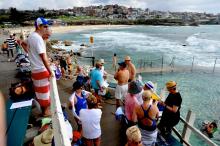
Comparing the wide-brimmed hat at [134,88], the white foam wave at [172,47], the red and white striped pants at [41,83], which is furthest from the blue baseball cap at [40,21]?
the white foam wave at [172,47]

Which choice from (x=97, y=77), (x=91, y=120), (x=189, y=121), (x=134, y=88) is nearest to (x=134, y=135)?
(x=91, y=120)

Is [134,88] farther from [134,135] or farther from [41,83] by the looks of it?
[41,83]

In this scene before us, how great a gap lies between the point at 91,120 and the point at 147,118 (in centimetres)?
108

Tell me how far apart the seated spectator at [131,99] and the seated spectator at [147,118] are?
301 mm

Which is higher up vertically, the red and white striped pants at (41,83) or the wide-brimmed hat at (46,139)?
the red and white striped pants at (41,83)

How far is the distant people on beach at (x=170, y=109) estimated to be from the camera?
5195 millimetres

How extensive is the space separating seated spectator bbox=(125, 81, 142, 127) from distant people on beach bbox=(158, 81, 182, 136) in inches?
25.8

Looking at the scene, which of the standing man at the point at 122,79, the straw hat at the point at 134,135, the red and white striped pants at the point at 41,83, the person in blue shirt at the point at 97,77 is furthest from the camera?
the person in blue shirt at the point at 97,77

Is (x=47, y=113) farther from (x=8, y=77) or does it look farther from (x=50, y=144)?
(x=8, y=77)

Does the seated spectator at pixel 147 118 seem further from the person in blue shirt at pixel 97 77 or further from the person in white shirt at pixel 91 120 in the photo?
the person in blue shirt at pixel 97 77

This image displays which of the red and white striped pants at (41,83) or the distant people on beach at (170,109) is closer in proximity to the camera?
the red and white striped pants at (41,83)

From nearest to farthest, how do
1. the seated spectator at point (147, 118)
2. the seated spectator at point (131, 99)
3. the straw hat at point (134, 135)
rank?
1. the straw hat at point (134, 135)
2. the seated spectator at point (147, 118)
3. the seated spectator at point (131, 99)

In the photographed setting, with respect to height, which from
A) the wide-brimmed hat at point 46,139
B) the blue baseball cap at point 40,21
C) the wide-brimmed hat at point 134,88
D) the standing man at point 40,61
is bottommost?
the wide-brimmed hat at point 46,139

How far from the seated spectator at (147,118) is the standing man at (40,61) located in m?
1.77
